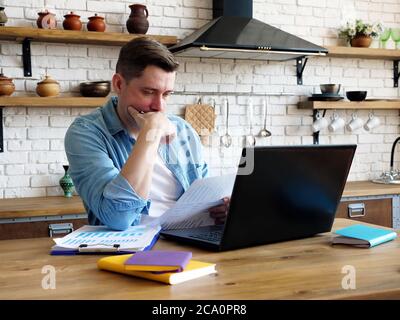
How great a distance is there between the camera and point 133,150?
174cm

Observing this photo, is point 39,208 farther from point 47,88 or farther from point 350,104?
point 350,104

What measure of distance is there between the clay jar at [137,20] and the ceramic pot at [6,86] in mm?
808

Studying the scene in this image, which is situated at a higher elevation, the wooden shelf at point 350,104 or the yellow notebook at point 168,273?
the wooden shelf at point 350,104

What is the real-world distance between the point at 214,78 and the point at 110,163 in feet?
7.24

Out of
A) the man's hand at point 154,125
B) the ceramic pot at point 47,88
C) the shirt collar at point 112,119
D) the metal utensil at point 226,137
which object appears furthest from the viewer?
the metal utensil at point 226,137

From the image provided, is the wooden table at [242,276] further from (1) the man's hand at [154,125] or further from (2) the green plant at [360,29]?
(2) the green plant at [360,29]

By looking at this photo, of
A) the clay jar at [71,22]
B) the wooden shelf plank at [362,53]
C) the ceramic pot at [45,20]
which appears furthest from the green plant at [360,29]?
the ceramic pot at [45,20]

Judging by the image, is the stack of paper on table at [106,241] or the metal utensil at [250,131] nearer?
the stack of paper on table at [106,241]

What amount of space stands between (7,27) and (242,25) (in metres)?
1.42

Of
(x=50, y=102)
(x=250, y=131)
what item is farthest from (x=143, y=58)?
(x=250, y=131)

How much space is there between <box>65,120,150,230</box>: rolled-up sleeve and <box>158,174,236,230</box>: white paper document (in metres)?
0.12

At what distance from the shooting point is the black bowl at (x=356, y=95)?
4059mm

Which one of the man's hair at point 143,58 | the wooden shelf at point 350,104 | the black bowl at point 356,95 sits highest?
the man's hair at point 143,58
